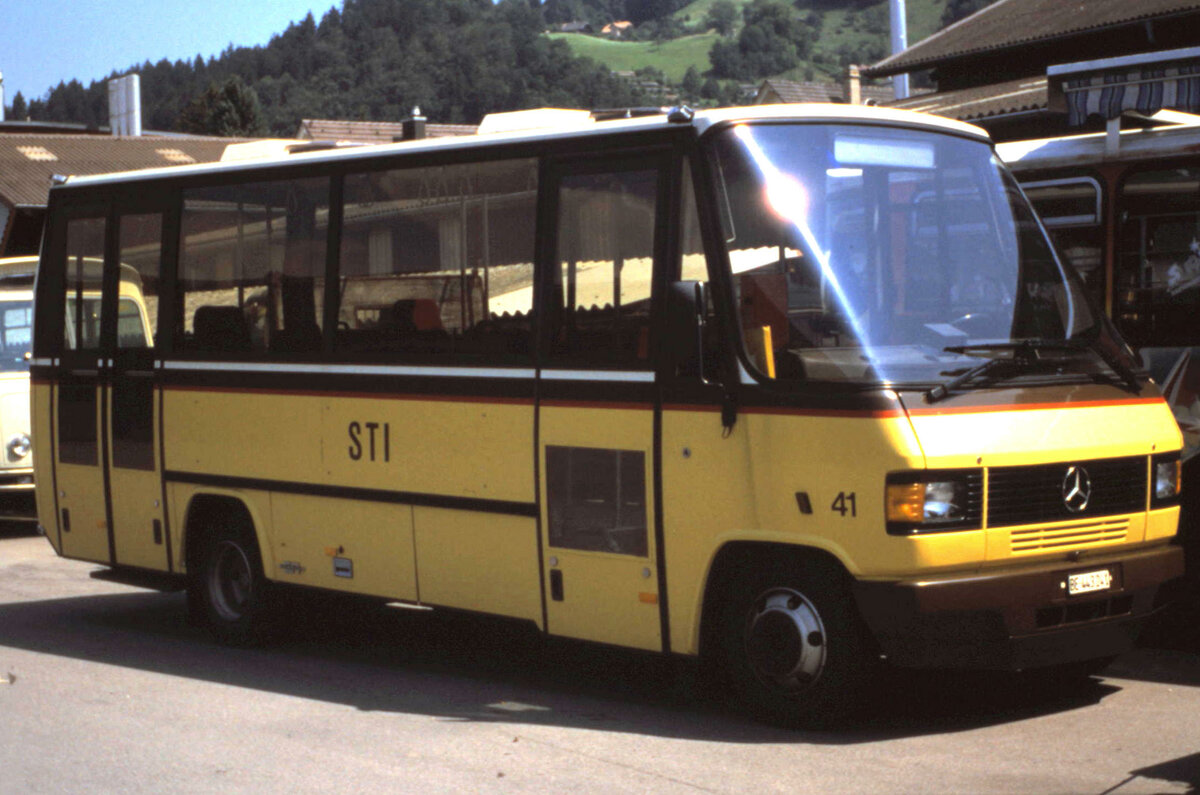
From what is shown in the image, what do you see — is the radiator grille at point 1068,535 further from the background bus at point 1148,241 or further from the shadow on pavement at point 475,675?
the background bus at point 1148,241

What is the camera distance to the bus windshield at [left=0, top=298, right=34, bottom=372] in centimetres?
1752

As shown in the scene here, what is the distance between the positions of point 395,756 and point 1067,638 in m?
2.99

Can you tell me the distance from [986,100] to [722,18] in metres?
146

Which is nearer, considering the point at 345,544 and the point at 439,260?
the point at 439,260

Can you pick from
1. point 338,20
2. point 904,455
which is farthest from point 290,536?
point 338,20

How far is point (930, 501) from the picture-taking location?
266 inches

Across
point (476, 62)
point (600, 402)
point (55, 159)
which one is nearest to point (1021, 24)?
point (600, 402)

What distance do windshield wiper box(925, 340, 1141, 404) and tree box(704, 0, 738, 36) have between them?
15842 cm

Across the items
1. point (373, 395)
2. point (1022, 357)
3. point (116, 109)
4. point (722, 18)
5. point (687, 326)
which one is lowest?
point (373, 395)

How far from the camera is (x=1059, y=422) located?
7.14m

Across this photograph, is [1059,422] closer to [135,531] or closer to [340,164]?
[340,164]

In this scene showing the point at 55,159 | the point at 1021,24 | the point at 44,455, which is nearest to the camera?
the point at 44,455

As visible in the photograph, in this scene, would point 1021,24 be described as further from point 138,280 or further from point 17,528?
point 138,280

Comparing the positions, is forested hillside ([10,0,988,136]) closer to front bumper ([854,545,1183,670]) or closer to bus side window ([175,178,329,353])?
bus side window ([175,178,329,353])
